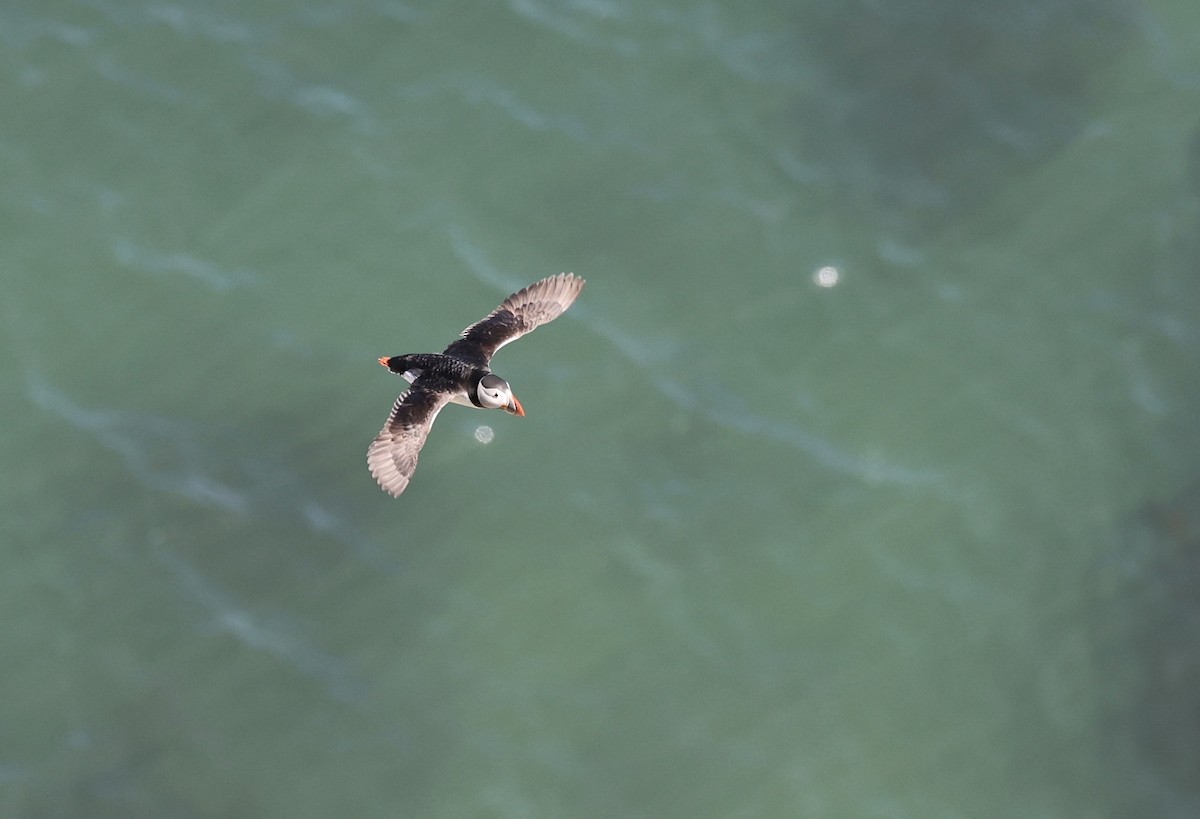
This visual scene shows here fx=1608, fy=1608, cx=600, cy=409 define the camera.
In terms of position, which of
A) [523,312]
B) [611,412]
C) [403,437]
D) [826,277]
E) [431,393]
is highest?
[826,277]

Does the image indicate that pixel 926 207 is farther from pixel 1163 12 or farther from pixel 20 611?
pixel 20 611

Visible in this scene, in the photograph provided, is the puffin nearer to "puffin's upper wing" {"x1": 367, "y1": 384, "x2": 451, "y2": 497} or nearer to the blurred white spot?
"puffin's upper wing" {"x1": 367, "y1": 384, "x2": 451, "y2": 497}

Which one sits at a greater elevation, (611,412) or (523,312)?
(523,312)

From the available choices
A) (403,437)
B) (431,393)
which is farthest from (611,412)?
(403,437)

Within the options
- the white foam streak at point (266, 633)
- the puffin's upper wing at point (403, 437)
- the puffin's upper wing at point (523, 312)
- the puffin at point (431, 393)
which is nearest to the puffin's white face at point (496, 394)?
the puffin at point (431, 393)

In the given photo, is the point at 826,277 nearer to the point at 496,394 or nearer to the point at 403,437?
the point at 496,394

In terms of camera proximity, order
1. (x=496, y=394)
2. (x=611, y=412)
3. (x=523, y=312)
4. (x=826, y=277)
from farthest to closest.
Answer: (x=826, y=277), (x=611, y=412), (x=523, y=312), (x=496, y=394)
